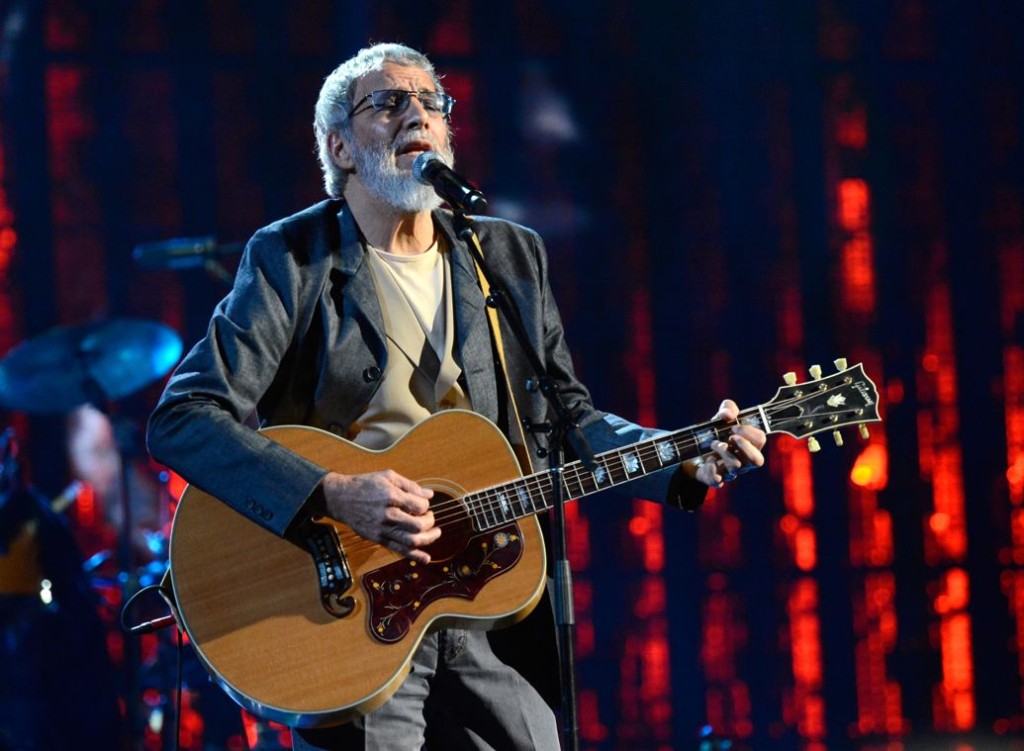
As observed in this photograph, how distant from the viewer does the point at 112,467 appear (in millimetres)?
5988

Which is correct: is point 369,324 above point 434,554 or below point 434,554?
above

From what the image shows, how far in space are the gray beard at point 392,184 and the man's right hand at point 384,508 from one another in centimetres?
73

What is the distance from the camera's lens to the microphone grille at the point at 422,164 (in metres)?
2.79

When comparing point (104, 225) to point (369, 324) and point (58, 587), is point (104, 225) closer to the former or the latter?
point (58, 587)

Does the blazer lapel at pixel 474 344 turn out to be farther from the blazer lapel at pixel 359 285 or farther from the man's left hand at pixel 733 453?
the man's left hand at pixel 733 453

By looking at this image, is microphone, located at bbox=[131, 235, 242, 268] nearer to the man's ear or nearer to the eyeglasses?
the man's ear

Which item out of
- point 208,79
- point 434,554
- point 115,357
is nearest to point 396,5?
point 208,79

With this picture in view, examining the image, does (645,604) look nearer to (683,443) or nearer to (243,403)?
(683,443)

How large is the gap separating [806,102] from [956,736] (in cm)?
317

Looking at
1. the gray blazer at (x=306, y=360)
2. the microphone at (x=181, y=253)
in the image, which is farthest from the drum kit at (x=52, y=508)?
the gray blazer at (x=306, y=360)

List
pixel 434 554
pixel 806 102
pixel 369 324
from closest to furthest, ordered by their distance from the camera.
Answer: pixel 434 554 < pixel 369 324 < pixel 806 102

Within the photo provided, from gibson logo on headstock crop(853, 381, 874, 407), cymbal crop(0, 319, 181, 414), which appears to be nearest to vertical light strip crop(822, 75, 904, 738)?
cymbal crop(0, 319, 181, 414)

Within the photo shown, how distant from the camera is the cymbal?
5.33 meters

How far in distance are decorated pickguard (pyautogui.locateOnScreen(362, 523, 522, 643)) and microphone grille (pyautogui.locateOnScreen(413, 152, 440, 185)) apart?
0.78m
